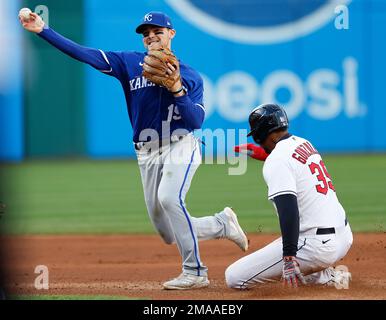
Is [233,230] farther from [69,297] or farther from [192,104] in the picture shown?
[69,297]

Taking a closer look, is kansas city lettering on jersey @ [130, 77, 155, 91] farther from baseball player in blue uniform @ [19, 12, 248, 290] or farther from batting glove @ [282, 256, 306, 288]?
batting glove @ [282, 256, 306, 288]

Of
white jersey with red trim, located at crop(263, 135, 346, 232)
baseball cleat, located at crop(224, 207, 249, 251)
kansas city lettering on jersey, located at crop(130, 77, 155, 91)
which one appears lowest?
baseball cleat, located at crop(224, 207, 249, 251)

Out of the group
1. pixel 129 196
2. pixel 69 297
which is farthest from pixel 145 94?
pixel 129 196

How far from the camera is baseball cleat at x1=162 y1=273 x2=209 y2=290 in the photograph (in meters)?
5.05

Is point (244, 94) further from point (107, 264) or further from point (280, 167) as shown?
point (280, 167)

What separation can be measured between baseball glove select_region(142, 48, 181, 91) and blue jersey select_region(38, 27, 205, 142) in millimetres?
141

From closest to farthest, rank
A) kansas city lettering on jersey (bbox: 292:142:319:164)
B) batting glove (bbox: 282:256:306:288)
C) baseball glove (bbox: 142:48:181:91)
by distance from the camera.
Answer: batting glove (bbox: 282:256:306:288) → kansas city lettering on jersey (bbox: 292:142:319:164) → baseball glove (bbox: 142:48:181:91)

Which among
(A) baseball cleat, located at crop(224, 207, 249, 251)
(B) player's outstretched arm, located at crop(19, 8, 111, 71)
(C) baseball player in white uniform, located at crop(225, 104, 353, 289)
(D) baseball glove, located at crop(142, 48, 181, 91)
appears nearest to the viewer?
(C) baseball player in white uniform, located at crop(225, 104, 353, 289)

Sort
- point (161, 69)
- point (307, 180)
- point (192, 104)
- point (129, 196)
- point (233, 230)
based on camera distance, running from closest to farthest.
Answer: point (307, 180)
point (161, 69)
point (192, 104)
point (233, 230)
point (129, 196)

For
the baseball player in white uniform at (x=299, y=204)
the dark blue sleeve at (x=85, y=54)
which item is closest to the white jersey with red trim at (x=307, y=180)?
the baseball player in white uniform at (x=299, y=204)

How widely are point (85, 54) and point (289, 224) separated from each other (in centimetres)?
187

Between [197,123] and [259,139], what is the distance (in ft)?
1.54

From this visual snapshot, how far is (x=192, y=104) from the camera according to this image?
4.98 metres

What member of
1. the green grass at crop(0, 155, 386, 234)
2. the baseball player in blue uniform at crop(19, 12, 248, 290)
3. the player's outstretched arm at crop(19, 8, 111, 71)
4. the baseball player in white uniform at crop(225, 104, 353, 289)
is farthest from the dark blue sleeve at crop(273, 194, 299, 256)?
the green grass at crop(0, 155, 386, 234)
